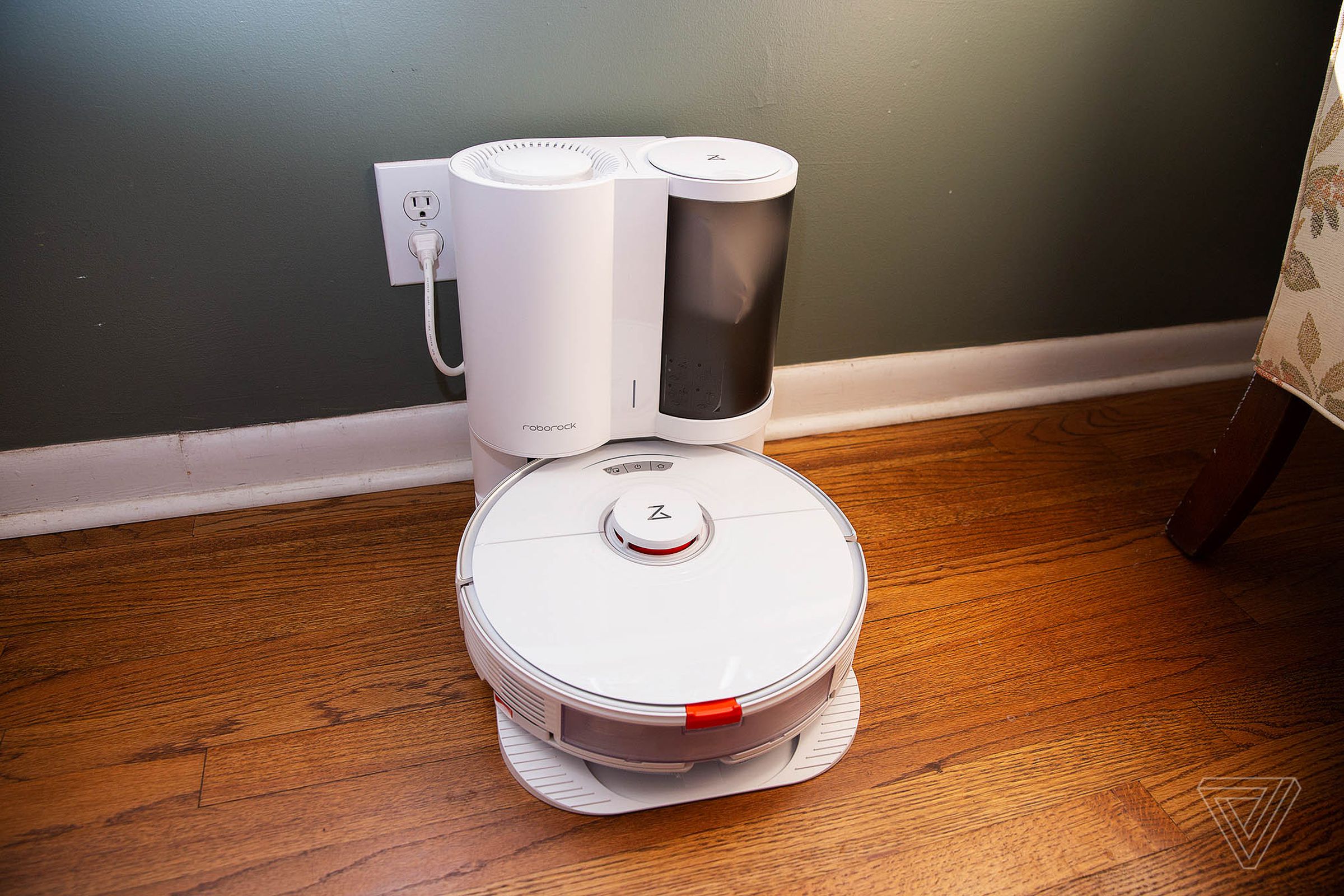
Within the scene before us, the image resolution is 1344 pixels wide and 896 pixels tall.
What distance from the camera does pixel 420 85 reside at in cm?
85

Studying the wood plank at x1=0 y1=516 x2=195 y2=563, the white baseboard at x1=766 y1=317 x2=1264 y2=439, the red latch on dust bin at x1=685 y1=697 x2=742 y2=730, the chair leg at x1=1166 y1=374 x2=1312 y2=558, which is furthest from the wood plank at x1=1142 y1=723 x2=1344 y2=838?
the wood plank at x1=0 y1=516 x2=195 y2=563

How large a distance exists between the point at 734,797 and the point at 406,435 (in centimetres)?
55

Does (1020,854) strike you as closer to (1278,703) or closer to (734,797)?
(734,797)

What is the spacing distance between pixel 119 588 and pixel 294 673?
0.23 meters

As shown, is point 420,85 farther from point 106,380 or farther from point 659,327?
point 106,380

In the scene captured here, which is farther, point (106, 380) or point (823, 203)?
point (823, 203)

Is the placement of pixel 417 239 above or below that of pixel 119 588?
above

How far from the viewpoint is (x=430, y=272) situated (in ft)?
2.96

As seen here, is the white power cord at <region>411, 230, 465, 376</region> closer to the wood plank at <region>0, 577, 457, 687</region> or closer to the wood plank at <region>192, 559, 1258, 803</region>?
the wood plank at <region>0, 577, 457, 687</region>

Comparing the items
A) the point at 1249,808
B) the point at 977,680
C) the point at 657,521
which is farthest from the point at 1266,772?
the point at 657,521

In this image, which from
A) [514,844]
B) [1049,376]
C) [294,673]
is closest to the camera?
[514,844]

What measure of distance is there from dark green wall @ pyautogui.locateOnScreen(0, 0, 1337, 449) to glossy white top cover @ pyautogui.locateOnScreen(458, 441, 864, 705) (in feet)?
0.98

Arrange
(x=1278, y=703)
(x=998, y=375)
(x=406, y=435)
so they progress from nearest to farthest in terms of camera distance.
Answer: (x=1278, y=703) < (x=406, y=435) < (x=998, y=375)

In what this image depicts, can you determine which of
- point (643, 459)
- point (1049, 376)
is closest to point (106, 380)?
point (643, 459)
